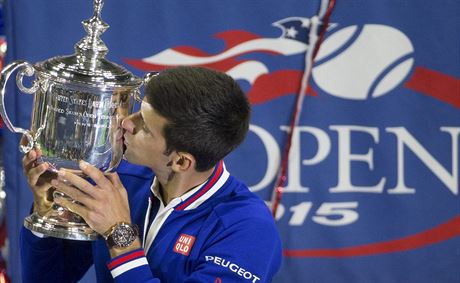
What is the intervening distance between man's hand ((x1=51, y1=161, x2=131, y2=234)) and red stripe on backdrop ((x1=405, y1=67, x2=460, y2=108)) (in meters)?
1.82

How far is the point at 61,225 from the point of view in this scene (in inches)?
89.7

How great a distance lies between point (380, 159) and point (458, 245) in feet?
1.50

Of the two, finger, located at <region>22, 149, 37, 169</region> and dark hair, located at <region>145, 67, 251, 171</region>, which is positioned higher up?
dark hair, located at <region>145, 67, 251, 171</region>

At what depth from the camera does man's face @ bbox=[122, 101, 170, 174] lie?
7.25 feet

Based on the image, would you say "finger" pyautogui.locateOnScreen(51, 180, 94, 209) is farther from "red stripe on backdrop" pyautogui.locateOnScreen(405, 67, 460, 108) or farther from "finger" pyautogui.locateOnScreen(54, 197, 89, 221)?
"red stripe on backdrop" pyautogui.locateOnScreen(405, 67, 460, 108)

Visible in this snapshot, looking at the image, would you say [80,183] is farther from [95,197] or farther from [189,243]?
[189,243]

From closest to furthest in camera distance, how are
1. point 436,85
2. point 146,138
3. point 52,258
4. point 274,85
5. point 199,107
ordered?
point 199,107
point 146,138
point 52,258
point 274,85
point 436,85

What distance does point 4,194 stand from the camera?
3.48 meters

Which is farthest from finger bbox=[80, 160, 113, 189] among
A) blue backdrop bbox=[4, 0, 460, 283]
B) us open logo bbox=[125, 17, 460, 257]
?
us open logo bbox=[125, 17, 460, 257]

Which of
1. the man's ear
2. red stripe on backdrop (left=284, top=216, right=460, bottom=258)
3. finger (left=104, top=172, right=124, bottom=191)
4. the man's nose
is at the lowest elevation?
red stripe on backdrop (left=284, top=216, right=460, bottom=258)

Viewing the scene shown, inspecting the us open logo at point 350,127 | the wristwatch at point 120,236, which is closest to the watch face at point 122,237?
the wristwatch at point 120,236

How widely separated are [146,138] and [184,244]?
25 centimetres

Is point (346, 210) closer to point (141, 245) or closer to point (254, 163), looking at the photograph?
point (254, 163)

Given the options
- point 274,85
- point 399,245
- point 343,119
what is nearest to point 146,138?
point 274,85
